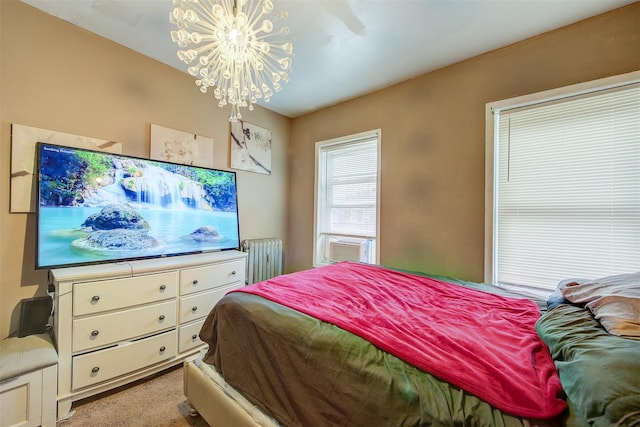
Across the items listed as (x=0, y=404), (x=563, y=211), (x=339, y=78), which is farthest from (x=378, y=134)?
(x=0, y=404)

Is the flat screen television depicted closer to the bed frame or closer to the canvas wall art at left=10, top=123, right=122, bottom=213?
the canvas wall art at left=10, top=123, right=122, bottom=213

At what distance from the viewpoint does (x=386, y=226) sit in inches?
109

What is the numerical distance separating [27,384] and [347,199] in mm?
2939

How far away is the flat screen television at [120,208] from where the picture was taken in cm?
170

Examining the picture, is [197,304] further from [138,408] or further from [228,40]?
[228,40]

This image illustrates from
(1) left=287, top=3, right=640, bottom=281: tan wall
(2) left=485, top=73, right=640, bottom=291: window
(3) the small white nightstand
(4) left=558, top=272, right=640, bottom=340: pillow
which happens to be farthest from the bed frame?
(2) left=485, top=73, right=640, bottom=291: window

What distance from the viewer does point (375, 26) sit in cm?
187

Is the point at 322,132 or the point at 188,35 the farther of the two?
the point at 322,132

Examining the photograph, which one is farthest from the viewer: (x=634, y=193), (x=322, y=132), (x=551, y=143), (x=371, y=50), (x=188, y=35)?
(x=322, y=132)

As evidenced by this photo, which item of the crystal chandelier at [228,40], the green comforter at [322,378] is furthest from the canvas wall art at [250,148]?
the green comforter at [322,378]

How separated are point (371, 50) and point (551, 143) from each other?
1.64 metres

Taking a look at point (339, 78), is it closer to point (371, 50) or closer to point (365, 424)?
point (371, 50)

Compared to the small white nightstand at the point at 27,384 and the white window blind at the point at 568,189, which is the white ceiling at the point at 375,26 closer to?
the white window blind at the point at 568,189

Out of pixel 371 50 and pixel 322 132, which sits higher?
pixel 371 50
